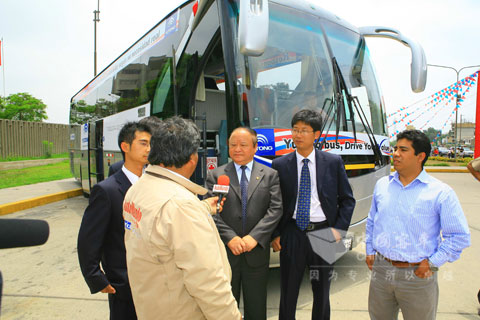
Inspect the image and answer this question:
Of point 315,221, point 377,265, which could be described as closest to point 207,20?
point 315,221

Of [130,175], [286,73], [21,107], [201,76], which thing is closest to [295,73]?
[286,73]

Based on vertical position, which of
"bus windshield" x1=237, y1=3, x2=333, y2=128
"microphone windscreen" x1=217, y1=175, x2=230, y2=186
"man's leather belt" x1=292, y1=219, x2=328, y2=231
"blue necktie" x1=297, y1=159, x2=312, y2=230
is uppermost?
"bus windshield" x1=237, y1=3, x2=333, y2=128

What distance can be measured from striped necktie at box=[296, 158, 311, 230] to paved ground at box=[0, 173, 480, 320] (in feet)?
3.51

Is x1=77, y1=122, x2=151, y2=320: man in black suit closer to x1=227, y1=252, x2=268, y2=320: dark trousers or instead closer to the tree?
x1=227, y1=252, x2=268, y2=320: dark trousers

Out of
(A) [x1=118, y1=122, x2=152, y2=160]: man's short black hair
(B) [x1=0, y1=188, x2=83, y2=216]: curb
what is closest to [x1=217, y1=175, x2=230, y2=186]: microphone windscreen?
(A) [x1=118, y1=122, x2=152, y2=160]: man's short black hair

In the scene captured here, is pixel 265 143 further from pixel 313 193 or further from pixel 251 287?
pixel 251 287

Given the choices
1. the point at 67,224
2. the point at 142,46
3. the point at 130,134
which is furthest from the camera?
the point at 67,224

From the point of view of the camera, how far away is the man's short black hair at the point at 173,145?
5.10 feet

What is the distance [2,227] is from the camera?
0.74 metres

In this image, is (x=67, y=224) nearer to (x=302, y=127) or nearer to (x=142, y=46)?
(x=142, y=46)

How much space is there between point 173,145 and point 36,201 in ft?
29.8

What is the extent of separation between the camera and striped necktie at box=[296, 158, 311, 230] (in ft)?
9.28

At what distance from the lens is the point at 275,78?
3.82 m

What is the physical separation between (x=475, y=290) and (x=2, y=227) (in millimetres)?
4618
